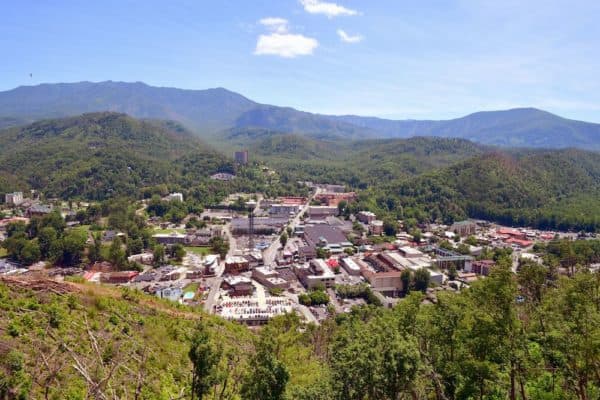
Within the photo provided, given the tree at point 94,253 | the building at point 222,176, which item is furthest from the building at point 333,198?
the tree at point 94,253

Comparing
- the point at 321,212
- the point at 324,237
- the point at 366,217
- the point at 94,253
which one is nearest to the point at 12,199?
the point at 94,253

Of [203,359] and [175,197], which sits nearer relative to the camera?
[203,359]

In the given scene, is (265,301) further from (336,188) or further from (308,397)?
(336,188)

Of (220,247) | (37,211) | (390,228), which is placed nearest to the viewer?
(220,247)

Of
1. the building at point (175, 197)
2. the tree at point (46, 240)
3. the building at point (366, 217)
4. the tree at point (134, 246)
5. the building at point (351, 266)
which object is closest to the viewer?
the building at point (351, 266)

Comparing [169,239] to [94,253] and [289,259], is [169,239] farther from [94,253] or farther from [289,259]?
[289,259]

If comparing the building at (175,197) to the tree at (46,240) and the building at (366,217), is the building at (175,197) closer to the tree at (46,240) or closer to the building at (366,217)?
the tree at (46,240)

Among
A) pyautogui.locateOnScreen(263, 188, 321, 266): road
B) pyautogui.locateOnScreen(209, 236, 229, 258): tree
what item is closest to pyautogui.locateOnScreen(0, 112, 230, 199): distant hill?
pyautogui.locateOnScreen(263, 188, 321, 266): road
